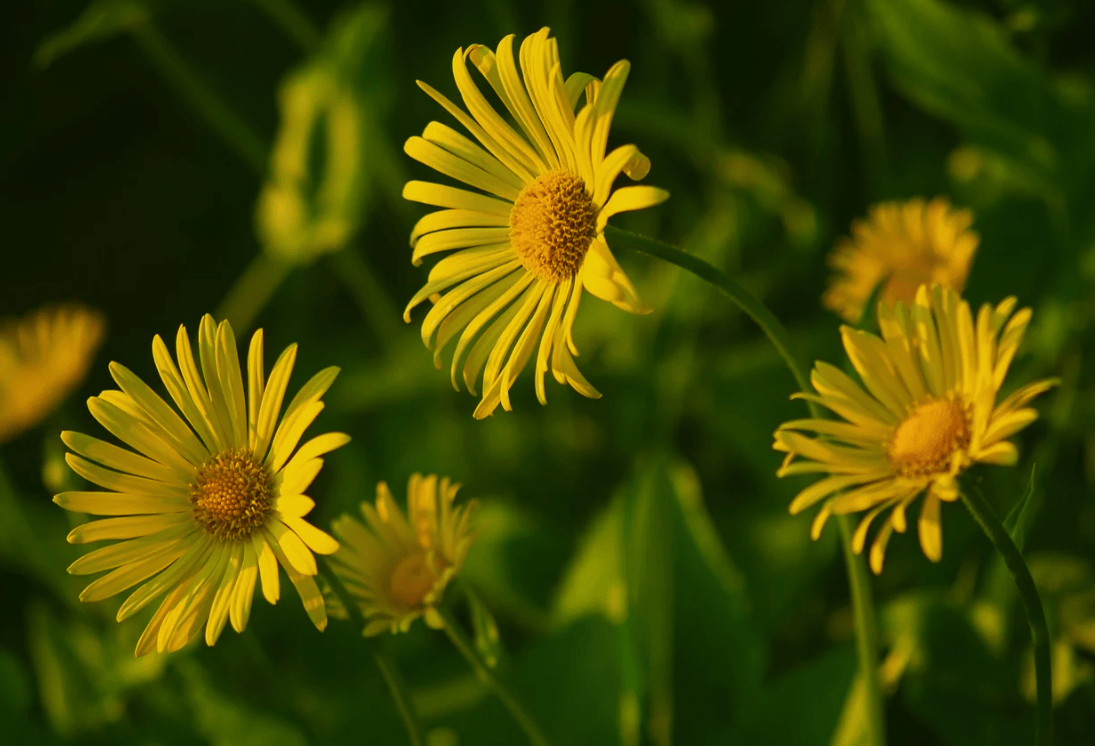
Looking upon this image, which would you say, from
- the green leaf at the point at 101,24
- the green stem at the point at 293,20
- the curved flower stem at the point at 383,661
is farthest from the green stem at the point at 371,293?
the curved flower stem at the point at 383,661

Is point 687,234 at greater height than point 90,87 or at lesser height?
lesser

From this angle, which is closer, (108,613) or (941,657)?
(941,657)

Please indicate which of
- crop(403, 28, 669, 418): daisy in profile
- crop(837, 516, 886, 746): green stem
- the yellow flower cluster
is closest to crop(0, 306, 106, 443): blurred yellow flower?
the yellow flower cluster

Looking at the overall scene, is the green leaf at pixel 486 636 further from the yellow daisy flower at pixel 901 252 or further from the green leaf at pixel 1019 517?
the yellow daisy flower at pixel 901 252

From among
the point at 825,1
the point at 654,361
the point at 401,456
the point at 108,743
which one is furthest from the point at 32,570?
the point at 825,1

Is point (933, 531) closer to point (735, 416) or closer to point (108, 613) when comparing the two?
point (735, 416)
